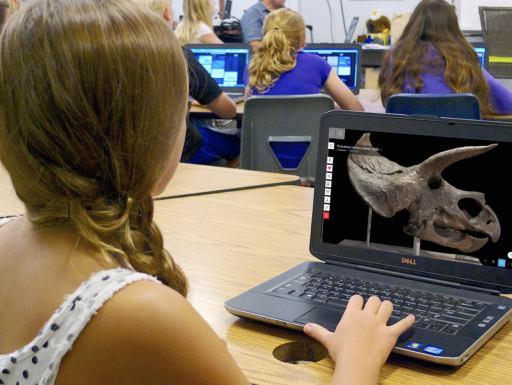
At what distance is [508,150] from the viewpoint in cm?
81

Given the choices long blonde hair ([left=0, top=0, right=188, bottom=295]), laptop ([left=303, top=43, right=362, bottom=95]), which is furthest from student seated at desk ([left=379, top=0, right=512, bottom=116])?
long blonde hair ([left=0, top=0, right=188, bottom=295])

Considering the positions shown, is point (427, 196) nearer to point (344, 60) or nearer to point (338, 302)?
point (338, 302)

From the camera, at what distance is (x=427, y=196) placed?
0.86 metres

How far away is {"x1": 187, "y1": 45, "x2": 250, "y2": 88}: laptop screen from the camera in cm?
361

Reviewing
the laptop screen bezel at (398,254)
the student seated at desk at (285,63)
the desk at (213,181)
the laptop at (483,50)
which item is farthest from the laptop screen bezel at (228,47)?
the laptop screen bezel at (398,254)

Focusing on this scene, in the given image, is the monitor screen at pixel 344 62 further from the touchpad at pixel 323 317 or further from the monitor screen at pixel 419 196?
the touchpad at pixel 323 317

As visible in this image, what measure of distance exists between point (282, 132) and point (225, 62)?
127 cm

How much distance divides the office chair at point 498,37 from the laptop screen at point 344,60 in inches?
67.4

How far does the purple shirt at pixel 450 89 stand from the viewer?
8.63ft

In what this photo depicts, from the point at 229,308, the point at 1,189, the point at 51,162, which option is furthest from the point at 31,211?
the point at 1,189

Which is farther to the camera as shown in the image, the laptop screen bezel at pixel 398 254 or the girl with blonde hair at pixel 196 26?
the girl with blonde hair at pixel 196 26

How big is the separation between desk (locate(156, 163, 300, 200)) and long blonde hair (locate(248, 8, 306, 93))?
1.28m

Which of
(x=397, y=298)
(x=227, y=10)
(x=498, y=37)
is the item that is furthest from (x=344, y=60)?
(x=227, y=10)

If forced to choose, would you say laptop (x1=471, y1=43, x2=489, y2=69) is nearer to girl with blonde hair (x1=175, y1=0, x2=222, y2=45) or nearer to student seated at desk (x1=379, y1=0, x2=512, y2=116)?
student seated at desk (x1=379, y1=0, x2=512, y2=116)
